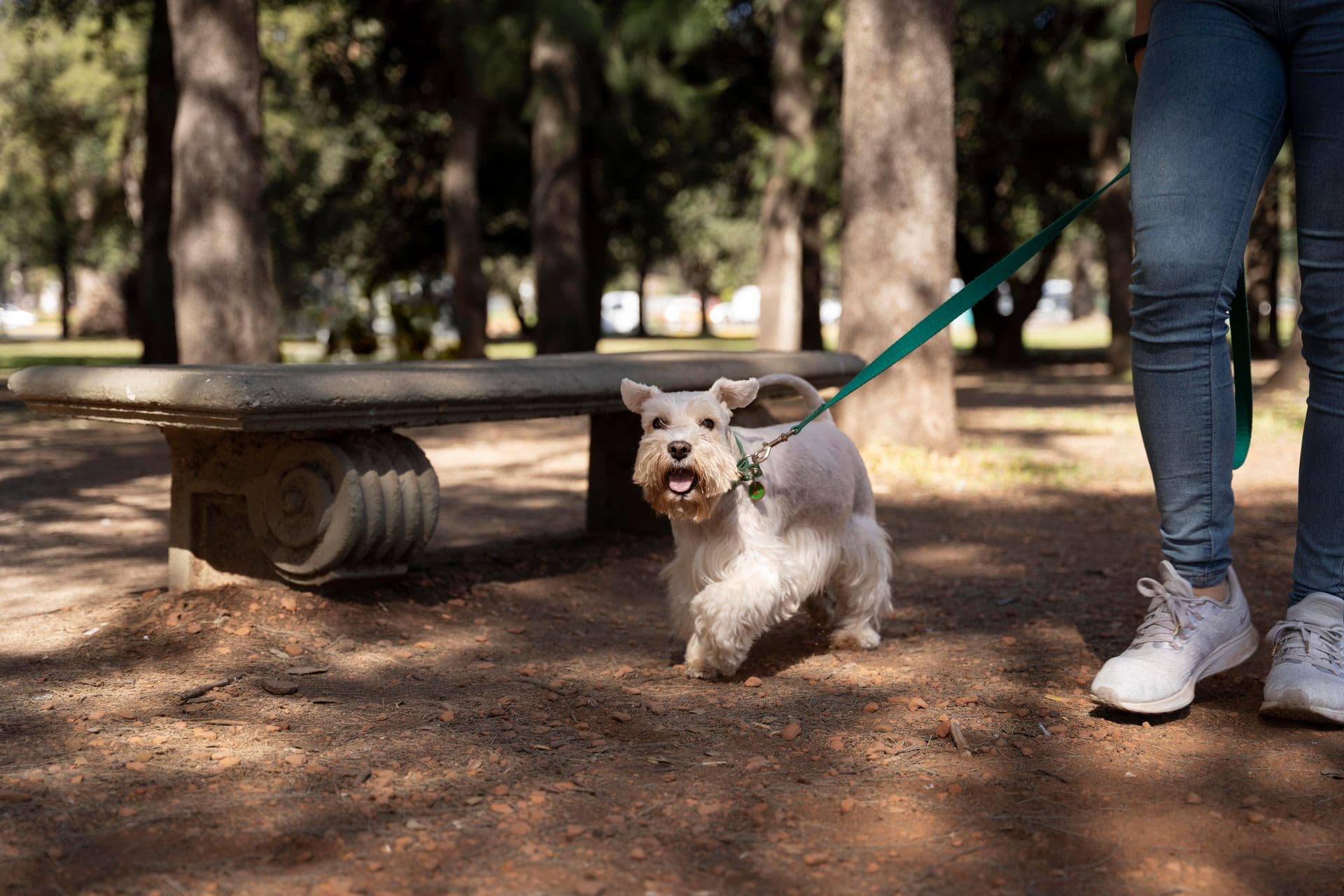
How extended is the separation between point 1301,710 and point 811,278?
66.4 ft

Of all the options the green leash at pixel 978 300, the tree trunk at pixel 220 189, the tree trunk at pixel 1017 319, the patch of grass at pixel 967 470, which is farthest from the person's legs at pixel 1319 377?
the tree trunk at pixel 1017 319

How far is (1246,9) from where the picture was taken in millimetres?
3137

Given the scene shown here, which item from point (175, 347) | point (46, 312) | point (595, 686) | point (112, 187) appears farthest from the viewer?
point (46, 312)

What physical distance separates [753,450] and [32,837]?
216 cm

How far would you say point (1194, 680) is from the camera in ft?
10.6

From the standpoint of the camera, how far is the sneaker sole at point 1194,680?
10.4 feet

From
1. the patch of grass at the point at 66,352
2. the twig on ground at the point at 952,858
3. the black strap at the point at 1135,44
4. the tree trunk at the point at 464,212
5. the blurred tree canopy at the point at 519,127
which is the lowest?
the twig on ground at the point at 952,858

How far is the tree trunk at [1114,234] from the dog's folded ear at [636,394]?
50.2ft

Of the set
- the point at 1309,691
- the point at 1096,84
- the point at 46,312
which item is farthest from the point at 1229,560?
the point at 46,312

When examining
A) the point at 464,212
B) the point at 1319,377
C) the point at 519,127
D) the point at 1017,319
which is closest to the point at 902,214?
the point at 1319,377

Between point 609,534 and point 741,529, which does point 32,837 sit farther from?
point 609,534

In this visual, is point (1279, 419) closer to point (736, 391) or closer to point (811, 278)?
point (736, 391)

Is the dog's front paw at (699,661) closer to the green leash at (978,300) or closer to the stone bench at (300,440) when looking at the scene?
the green leash at (978,300)

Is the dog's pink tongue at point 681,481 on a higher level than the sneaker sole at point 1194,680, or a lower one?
higher
